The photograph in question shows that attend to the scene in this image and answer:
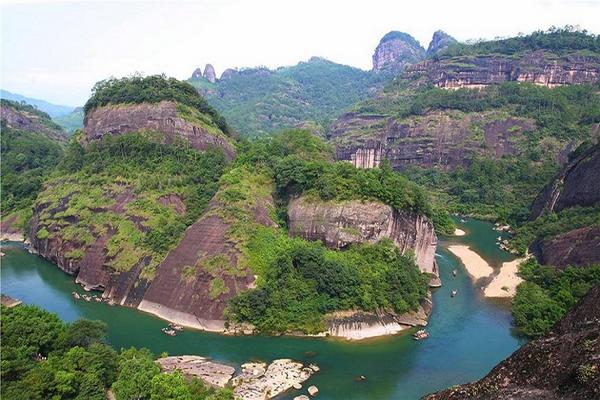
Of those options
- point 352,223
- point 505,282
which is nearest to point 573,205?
point 505,282

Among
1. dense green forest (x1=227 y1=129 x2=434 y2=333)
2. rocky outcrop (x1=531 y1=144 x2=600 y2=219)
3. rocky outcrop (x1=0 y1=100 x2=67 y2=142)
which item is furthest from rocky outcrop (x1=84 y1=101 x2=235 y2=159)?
rocky outcrop (x1=0 y1=100 x2=67 y2=142)

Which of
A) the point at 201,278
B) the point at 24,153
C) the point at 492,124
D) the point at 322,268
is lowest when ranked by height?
the point at 201,278

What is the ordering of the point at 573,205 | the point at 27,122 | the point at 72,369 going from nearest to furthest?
the point at 72,369 → the point at 573,205 → the point at 27,122

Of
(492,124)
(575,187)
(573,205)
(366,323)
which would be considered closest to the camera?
(366,323)

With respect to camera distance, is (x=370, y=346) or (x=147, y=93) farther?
(x=147, y=93)

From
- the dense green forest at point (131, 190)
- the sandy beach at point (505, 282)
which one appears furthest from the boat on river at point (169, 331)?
the sandy beach at point (505, 282)

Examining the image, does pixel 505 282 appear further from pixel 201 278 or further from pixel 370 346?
pixel 201 278
